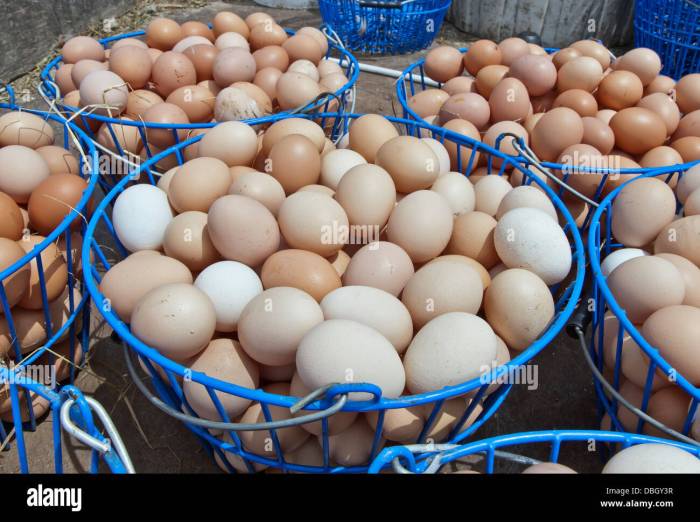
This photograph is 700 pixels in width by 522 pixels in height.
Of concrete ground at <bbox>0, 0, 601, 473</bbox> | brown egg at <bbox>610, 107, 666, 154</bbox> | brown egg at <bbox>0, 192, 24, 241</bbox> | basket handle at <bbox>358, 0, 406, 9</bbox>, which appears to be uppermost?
basket handle at <bbox>358, 0, 406, 9</bbox>

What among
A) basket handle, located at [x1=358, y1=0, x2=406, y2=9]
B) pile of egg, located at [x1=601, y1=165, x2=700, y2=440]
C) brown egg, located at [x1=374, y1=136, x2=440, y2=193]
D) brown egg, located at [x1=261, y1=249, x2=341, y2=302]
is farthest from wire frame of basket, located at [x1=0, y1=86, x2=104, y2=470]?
basket handle, located at [x1=358, y1=0, x2=406, y2=9]

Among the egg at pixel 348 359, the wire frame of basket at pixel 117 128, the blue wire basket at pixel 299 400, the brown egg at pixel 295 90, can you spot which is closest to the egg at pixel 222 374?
the blue wire basket at pixel 299 400

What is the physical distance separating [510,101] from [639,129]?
0.45 meters

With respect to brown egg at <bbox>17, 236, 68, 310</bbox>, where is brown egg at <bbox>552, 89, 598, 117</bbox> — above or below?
above

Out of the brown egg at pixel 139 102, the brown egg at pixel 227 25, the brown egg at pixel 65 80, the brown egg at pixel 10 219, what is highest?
the brown egg at pixel 227 25

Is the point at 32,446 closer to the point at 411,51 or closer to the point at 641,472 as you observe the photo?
the point at 641,472

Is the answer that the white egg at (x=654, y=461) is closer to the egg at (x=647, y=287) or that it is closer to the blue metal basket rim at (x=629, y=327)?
the blue metal basket rim at (x=629, y=327)

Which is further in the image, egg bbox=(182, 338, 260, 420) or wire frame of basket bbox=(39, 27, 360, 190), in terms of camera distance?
wire frame of basket bbox=(39, 27, 360, 190)

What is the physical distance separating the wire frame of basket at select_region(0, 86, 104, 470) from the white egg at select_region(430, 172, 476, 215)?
3.06 ft

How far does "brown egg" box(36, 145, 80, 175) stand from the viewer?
5.29 feet

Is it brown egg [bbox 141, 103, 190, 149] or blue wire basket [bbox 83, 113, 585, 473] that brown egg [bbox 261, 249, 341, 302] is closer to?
blue wire basket [bbox 83, 113, 585, 473]

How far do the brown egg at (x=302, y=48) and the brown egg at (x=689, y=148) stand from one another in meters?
1.47

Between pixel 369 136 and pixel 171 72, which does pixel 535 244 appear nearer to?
pixel 369 136

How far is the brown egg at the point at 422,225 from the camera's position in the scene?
1262 millimetres
